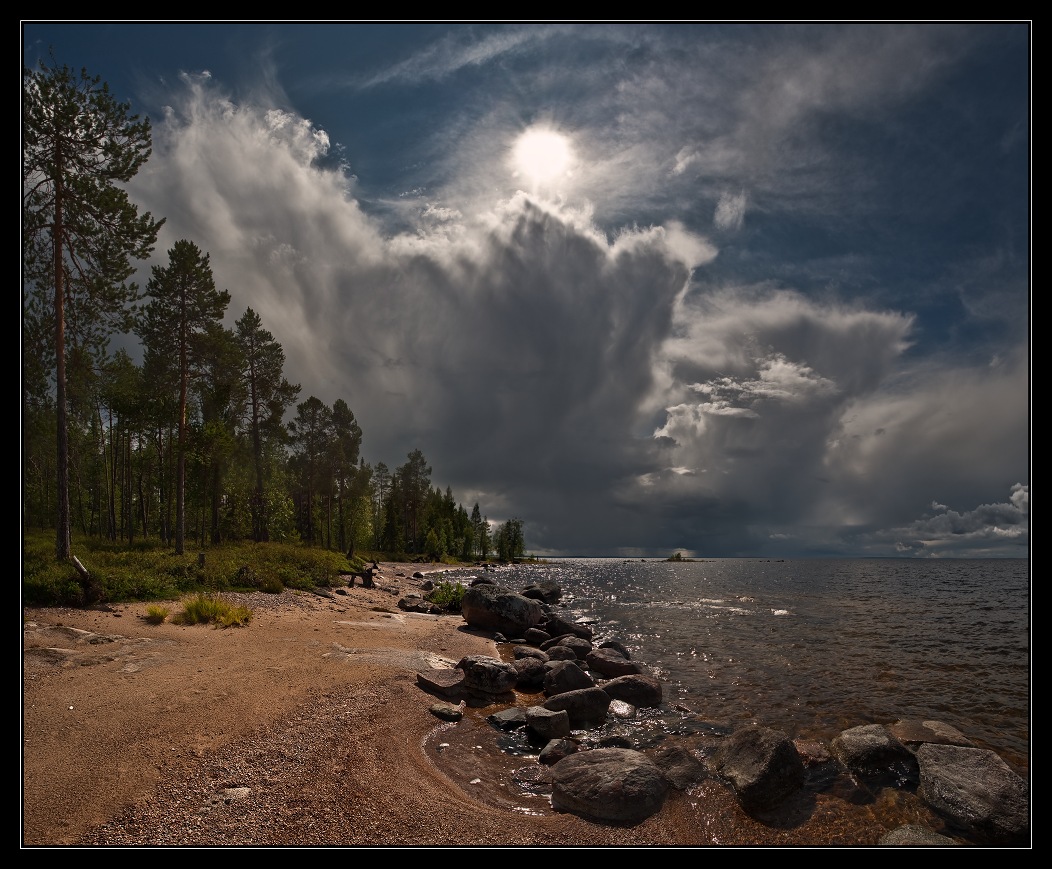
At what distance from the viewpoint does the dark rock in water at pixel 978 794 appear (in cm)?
805

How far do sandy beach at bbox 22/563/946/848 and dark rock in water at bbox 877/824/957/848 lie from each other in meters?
0.33

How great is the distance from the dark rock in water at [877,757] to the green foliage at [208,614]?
1816cm

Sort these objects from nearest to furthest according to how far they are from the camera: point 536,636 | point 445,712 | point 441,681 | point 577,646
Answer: point 445,712 → point 441,681 → point 577,646 → point 536,636

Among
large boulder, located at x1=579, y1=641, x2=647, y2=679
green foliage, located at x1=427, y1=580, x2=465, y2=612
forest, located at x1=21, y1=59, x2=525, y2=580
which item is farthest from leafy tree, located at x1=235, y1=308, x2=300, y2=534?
large boulder, located at x1=579, y1=641, x2=647, y2=679

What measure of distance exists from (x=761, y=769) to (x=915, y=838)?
232 centimetres

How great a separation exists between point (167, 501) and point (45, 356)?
98.4 ft

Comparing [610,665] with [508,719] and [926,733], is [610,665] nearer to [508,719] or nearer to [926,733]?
[508,719]

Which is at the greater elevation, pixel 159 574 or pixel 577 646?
pixel 159 574

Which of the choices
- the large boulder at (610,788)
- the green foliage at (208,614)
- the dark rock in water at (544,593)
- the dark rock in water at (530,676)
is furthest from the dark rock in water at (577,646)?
the dark rock in water at (544,593)

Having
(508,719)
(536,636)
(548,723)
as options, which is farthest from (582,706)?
(536,636)

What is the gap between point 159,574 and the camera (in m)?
20.7

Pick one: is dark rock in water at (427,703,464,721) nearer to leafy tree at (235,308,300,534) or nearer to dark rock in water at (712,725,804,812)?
dark rock in water at (712,725,804,812)
